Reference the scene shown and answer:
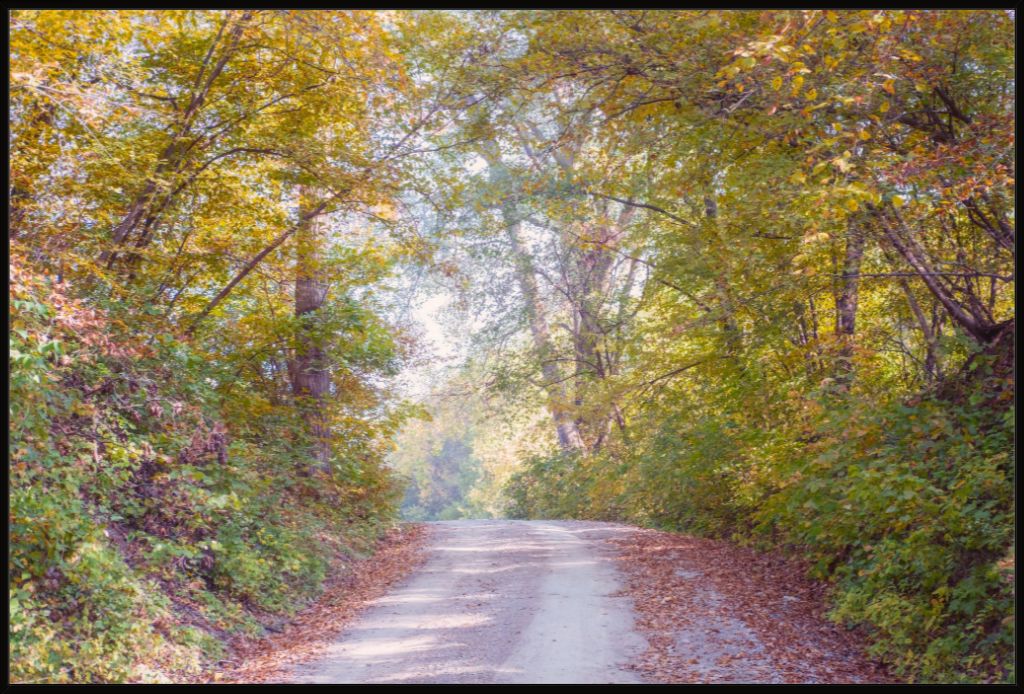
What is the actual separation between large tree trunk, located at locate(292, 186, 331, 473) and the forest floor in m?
2.89

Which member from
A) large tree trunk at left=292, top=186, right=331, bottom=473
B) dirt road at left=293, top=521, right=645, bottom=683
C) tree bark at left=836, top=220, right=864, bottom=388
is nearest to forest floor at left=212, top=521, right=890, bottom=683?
dirt road at left=293, top=521, right=645, bottom=683

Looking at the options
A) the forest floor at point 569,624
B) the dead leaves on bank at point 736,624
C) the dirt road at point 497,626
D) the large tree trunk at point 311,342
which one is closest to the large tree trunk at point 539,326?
the large tree trunk at point 311,342

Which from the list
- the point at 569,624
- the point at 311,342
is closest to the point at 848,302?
the point at 569,624

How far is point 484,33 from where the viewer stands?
12148 millimetres

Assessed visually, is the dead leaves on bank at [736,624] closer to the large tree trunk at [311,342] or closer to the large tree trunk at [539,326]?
the large tree trunk at [311,342]

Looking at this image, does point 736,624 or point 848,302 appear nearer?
point 736,624

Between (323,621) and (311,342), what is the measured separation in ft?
19.9

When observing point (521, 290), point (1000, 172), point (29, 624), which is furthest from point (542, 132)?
point (29, 624)

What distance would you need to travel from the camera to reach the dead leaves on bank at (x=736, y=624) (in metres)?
6.53

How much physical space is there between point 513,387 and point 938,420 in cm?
1624

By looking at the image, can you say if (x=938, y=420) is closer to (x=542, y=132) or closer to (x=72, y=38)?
(x=72, y=38)

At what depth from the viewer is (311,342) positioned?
45.0 feet

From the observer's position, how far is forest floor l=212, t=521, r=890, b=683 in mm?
6590

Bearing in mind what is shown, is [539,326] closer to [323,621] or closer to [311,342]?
[311,342]
